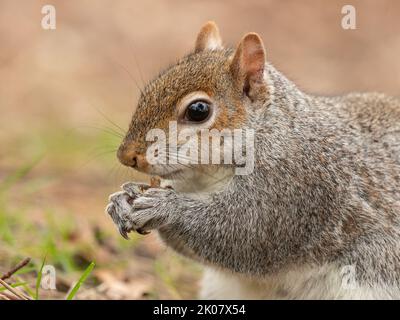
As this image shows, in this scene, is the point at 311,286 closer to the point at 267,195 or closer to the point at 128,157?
the point at 267,195

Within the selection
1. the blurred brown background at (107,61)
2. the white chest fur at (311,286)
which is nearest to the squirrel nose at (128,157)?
the white chest fur at (311,286)

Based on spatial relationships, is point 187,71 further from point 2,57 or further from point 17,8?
point 17,8

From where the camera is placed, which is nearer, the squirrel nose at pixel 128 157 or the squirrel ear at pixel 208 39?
the squirrel nose at pixel 128 157

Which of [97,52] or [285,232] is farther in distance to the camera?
[97,52]

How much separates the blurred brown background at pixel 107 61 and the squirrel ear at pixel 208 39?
7.45ft

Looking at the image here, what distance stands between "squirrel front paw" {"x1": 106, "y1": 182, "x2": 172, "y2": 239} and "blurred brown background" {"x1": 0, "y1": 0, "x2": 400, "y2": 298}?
2.36 metres

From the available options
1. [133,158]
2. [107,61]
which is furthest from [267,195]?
[107,61]

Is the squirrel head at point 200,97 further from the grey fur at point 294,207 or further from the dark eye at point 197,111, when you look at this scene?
the grey fur at point 294,207

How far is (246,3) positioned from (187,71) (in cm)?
853

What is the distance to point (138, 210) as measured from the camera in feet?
13.8

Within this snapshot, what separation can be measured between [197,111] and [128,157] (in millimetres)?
442

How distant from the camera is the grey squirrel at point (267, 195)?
4.24m

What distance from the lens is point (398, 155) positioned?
4902 mm

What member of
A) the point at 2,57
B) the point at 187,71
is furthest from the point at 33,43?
the point at 187,71
